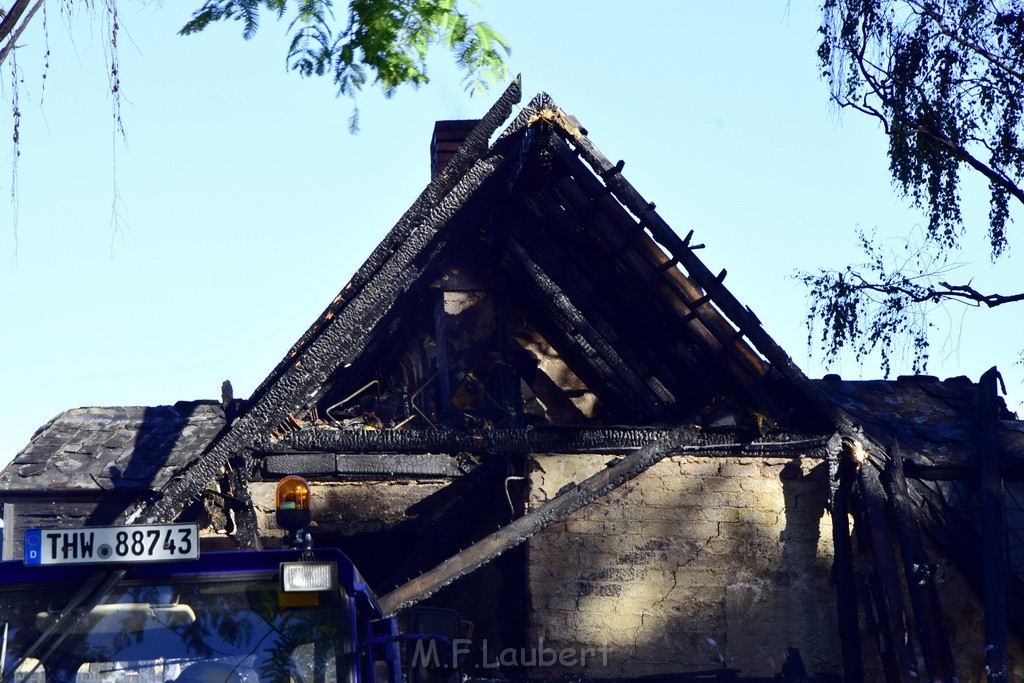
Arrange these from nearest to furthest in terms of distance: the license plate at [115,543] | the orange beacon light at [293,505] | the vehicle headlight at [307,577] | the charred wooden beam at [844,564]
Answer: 1. the license plate at [115,543]
2. the vehicle headlight at [307,577]
3. the orange beacon light at [293,505]
4. the charred wooden beam at [844,564]

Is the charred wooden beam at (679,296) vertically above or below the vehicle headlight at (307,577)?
above

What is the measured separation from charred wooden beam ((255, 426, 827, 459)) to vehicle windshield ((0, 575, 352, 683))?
156 inches

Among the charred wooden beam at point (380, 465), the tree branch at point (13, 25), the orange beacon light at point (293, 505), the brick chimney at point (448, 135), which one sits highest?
the brick chimney at point (448, 135)

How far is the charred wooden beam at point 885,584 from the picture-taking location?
845cm

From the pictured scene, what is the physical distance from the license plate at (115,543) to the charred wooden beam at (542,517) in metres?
3.06

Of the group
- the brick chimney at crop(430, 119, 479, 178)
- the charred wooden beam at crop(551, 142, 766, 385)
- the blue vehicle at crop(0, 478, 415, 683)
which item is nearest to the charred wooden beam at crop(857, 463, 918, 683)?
the charred wooden beam at crop(551, 142, 766, 385)

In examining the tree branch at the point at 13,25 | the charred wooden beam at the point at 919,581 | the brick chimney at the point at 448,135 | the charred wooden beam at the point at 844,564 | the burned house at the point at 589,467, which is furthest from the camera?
Result: the brick chimney at the point at 448,135

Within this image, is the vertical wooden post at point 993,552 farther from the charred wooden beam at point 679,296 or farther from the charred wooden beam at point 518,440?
the charred wooden beam at point 679,296

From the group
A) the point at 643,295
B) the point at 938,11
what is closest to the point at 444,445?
the point at 643,295

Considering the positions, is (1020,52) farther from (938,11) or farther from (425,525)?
(425,525)

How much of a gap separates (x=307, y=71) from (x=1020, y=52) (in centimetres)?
1082

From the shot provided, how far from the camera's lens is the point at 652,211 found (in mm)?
8820

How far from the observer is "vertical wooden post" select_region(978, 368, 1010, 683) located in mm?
9016

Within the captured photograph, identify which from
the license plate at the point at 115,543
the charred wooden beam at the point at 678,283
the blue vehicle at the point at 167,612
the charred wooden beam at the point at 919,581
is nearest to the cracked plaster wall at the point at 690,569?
the charred wooden beam at the point at 919,581
